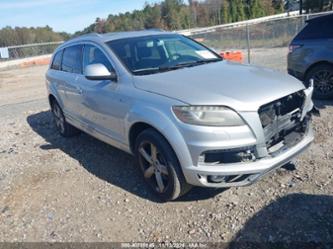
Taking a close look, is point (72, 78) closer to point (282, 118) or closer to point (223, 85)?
point (223, 85)

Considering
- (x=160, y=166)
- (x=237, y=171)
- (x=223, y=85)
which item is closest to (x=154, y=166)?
(x=160, y=166)

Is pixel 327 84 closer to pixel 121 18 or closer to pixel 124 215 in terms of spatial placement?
pixel 124 215

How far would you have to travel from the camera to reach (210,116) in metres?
3.22

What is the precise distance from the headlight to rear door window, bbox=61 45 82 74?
98.7 inches

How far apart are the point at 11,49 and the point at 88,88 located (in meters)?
28.8

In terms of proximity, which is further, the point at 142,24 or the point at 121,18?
the point at 121,18

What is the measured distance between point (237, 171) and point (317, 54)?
4.38m

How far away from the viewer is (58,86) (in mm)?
5973

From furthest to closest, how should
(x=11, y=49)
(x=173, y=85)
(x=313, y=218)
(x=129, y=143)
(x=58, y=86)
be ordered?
1. (x=11, y=49)
2. (x=58, y=86)
3. (x=129, y=143)
4. (x=173, y=85)
5. (x=313, y=218)

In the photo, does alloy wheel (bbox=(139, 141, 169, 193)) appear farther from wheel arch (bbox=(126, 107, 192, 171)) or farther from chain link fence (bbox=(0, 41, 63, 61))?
chain link fence (bbox=(0, 41, 63, 61))

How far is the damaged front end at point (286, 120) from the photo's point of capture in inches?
131

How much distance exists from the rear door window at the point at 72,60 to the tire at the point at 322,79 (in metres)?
4.32

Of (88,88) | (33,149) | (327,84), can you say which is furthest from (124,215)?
(327,84)

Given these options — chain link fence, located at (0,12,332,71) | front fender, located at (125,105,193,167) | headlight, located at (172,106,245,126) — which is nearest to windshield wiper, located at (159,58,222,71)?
front fender, located at (125,105,193,167)
